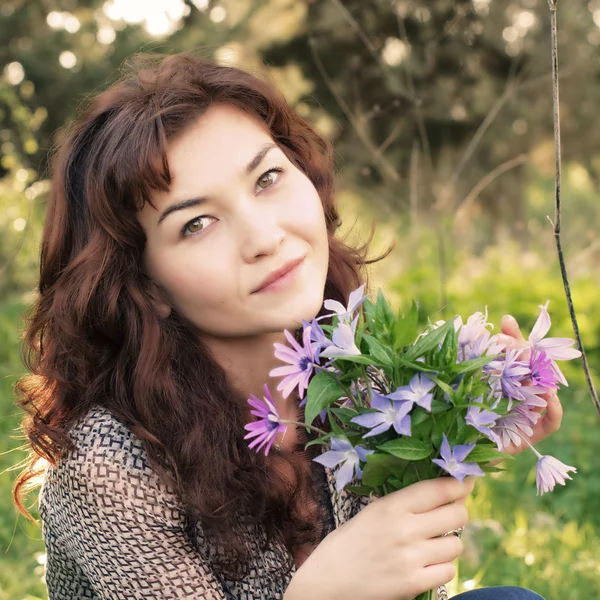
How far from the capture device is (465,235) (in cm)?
976

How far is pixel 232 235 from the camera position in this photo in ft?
5.30

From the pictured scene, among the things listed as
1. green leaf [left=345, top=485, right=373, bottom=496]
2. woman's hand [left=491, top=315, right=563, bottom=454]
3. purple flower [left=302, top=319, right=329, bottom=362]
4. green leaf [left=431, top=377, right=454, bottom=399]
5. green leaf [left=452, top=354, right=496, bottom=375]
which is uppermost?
purple flower [left=302, top=319, right=329, bottom=362]

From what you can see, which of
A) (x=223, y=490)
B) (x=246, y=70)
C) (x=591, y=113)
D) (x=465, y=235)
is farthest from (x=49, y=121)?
(x=223, y=490)

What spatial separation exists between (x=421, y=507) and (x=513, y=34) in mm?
8683

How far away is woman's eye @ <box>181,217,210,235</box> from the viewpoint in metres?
1.66

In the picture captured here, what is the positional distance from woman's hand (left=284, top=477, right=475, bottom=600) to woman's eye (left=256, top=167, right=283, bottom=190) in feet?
2.32

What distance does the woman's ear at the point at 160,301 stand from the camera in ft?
5.81

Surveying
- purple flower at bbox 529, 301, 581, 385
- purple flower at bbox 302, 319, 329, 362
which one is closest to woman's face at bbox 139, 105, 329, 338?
purple flower at bbox 302, 319, 329, 362

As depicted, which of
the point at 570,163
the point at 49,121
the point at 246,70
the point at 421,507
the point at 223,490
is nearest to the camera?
the point at 421,507

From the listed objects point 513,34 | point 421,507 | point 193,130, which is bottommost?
point 513,34

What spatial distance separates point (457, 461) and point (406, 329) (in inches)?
7.8

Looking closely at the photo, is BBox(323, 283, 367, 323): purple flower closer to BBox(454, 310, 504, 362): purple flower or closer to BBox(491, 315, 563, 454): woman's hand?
BBox(454, 310, 504, 362): purple flower

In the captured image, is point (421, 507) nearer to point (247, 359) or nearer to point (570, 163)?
point (247, 359)

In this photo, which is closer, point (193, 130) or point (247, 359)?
point (193, 130)
